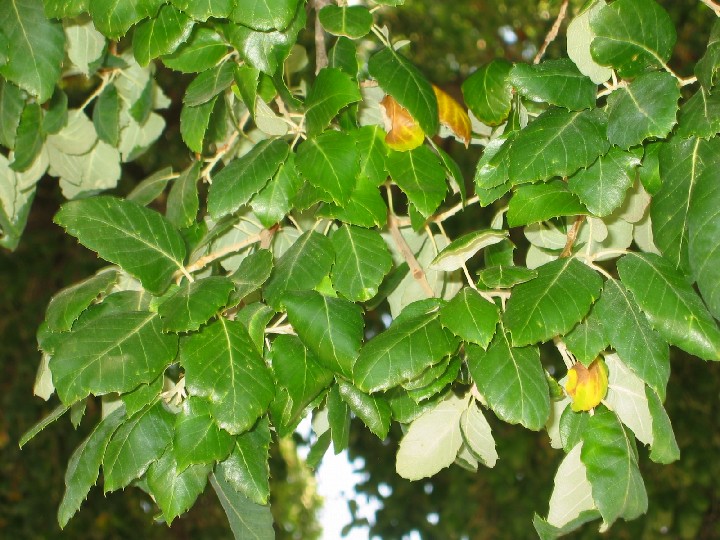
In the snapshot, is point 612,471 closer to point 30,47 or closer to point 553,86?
point 553,86

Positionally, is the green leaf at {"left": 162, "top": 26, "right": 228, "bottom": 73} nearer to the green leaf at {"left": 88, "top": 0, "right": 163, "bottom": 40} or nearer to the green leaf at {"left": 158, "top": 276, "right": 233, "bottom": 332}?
the green leaf at {"left": 88, "top": 0, "right": 163, "bottom": 40}

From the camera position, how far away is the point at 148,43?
662 mm

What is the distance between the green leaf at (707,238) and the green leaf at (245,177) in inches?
11.7

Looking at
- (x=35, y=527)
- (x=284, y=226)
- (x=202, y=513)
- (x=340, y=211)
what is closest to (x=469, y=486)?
(x=202, y=513)

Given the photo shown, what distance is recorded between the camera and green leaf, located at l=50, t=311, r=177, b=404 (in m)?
0.59

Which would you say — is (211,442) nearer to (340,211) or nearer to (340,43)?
(340,211)

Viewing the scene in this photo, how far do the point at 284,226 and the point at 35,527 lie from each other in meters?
1.82

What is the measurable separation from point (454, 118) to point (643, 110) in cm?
22

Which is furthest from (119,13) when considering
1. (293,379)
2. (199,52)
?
(293,379)

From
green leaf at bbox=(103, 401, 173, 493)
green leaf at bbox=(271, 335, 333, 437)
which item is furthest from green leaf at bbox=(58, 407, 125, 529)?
green leaf at bbox=(271, 335, 333, 437)

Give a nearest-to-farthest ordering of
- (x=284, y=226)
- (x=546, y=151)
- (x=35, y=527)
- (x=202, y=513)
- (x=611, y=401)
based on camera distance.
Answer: (x=546, y=151)
(x=611, y=401)
(x=284, y=226)
(x=35, y=527)
(x=202, y=513)

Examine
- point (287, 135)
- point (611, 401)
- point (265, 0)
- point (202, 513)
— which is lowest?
point (202, 513)

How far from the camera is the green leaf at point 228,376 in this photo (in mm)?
586

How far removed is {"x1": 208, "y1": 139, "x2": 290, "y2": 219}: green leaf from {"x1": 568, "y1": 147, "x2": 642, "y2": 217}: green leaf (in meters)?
0.22
